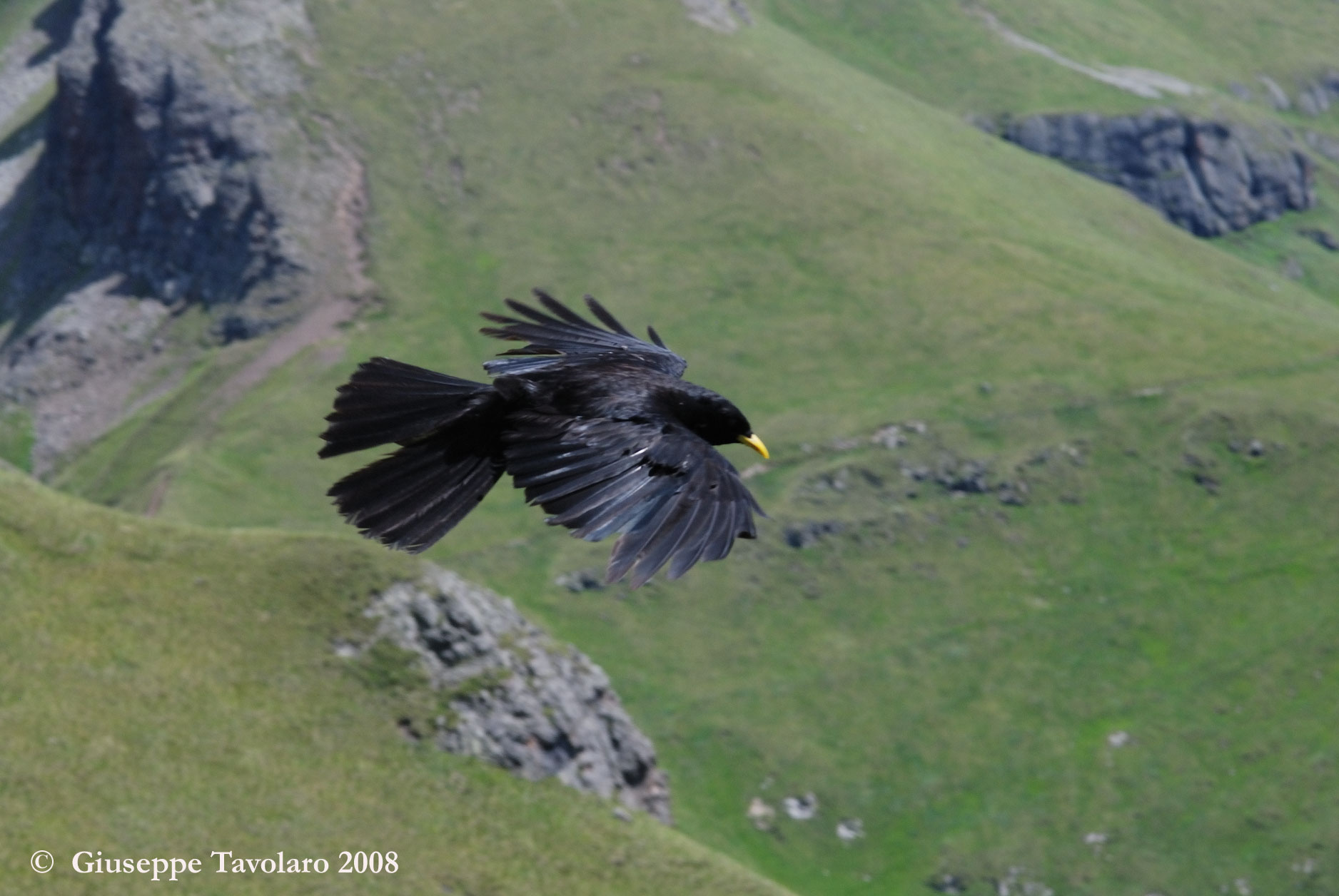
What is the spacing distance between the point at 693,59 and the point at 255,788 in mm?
130921

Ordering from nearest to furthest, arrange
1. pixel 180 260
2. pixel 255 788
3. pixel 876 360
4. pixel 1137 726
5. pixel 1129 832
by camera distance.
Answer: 1. pixel 255 788
2. pixel 1129 832
3. pixel 1137 726
4. pixel 876 360
5. pixel 180 260

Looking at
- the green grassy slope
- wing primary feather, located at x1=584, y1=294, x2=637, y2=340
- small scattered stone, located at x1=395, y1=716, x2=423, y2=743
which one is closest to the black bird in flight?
wing primary feather, located at x1=584, y1=294, x2=637, y2=340

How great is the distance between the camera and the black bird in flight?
14.7m

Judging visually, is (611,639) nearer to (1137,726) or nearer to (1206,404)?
(1137,726)

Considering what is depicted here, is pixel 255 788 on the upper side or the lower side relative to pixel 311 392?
upper

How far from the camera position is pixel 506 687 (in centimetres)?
7188

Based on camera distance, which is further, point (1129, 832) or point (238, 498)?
point (238, 498)

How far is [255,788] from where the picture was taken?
60.3 metres

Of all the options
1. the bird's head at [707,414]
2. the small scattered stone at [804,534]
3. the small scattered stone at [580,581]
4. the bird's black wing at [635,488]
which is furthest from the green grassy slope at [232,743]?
the small scattered stone at [804,534]

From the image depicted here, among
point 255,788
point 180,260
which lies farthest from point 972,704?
point 180,260

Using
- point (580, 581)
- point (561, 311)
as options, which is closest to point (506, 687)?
point (561, 311)

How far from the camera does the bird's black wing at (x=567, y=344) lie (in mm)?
18188

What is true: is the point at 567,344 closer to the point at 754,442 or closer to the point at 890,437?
the point at 754,442

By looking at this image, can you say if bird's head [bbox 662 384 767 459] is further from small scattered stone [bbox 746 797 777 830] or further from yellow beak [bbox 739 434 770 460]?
small scattered stone [bbox 746 797 777 830]
